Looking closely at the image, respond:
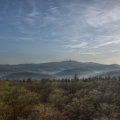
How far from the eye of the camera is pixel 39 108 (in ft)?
78.1

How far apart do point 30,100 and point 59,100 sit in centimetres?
243

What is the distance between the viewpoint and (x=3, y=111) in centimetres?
2416

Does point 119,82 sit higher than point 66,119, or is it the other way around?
point 119,82

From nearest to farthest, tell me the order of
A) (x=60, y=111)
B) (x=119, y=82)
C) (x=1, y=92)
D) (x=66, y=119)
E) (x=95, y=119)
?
(x=95, y=119) < (x=66, y=119) < (x=60, y=111) < (x=1, y=92) < (x=119, y=82)

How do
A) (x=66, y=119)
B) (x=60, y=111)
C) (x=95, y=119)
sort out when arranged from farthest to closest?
(x=60, y=111) → (x=66, y=119) → (x=95, y=119)

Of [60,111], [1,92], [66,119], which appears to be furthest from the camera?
[1,92]

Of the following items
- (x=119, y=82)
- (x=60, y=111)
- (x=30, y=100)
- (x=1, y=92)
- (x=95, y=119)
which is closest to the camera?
(x=95, y=119)

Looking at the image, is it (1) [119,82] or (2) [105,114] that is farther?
(1) [119,82]

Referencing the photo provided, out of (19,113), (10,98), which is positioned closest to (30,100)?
(10,98)

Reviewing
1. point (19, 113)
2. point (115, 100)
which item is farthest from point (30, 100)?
point (115, 100)

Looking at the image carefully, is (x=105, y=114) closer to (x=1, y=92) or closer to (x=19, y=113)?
(x=19, y=113)

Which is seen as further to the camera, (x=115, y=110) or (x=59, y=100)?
(x=59, y=100)

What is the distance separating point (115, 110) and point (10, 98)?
984 cm

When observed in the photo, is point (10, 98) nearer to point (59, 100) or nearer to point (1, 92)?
point (1, 92)
